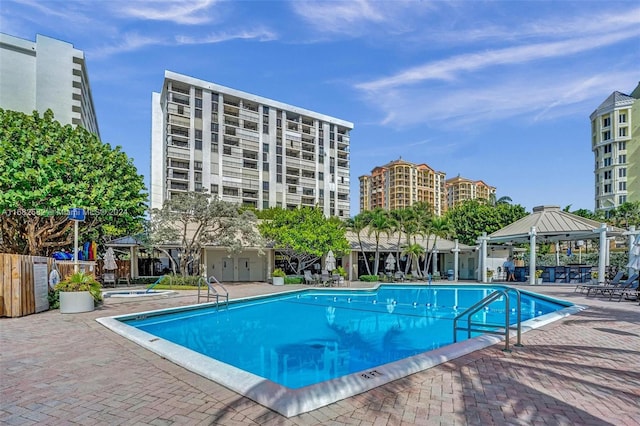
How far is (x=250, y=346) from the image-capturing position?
29.6 ft

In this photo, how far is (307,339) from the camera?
388 inches

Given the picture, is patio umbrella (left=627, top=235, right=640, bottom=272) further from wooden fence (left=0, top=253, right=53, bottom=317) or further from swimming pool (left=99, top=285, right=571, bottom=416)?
wooden fence (left=0, top=253, right=53, bottom=317)

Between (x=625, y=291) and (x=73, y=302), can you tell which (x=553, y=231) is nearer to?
(x=625, y=291)

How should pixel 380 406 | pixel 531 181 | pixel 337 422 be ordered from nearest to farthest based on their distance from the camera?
pixel 337 422
pixel 380 406
pixel 531 181

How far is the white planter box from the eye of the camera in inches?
408

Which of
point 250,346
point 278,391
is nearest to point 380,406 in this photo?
point 278,391

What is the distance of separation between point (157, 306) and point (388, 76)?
15.1 m

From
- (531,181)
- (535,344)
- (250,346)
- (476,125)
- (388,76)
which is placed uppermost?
(388,76)

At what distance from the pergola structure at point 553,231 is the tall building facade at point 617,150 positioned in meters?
51.1

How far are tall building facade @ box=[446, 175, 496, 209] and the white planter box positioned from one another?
128m

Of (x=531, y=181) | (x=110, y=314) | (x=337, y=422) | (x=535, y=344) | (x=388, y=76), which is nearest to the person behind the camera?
(x=337, y=422)

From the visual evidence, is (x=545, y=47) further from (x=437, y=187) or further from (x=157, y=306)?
(x=437, y=187)

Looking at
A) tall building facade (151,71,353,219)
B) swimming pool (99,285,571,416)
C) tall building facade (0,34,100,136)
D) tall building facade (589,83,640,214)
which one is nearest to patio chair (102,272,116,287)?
swimming pool (99,285,571,416)

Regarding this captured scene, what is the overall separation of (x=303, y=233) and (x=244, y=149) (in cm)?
3931
